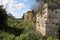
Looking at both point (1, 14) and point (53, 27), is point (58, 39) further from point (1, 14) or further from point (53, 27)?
point (1, 14)

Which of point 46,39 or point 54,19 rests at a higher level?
point 54,19

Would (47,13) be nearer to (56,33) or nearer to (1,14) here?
(56,33)

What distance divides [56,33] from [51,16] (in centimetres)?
108

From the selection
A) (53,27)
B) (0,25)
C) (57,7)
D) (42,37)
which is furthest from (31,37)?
(0,25)

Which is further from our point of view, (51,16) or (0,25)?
(0,25)

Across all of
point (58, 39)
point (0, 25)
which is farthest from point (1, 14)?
point (58, 39)

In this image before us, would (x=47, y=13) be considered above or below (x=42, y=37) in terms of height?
above

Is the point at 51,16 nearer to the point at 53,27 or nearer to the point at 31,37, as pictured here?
the point at 53,27

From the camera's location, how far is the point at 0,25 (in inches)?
667

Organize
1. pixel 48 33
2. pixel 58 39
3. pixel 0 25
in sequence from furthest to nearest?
pixel 0 25, pixel 48 33, pixel 58 39

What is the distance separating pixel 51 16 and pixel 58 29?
0.92m

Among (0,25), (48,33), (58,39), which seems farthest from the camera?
(0,25)

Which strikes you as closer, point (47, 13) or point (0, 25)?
point (47, 13)

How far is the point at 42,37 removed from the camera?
40.0ft
